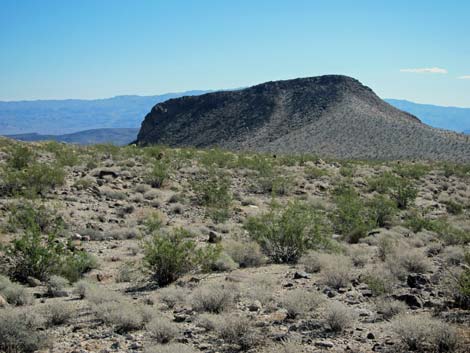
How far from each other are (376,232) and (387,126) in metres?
57.5

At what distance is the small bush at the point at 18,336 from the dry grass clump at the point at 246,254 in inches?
195

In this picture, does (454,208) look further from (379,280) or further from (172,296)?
(172,296)

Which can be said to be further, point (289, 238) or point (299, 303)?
point (289, 238)

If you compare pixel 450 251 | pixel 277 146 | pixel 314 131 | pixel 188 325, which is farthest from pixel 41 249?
pixel 314 131

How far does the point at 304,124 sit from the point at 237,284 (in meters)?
67.7

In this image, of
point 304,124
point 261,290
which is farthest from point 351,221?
point 304,124

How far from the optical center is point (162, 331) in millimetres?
5996

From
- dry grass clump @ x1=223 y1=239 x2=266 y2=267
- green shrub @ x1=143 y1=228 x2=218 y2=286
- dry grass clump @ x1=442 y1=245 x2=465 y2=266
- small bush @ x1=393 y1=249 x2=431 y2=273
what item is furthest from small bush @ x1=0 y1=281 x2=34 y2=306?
dry grass clump @ x1=442 y1=245 x2=465 y2=266

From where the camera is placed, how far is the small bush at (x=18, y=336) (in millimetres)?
5559

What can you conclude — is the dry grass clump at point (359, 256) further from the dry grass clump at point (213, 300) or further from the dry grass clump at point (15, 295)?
the dry grass clump at point (15, 295)

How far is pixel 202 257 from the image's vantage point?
30.5 ft

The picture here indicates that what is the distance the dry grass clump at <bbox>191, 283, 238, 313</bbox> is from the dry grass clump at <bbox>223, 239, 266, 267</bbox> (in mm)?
2730

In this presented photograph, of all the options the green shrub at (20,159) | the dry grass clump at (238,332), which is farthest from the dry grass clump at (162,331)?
the green shrub at (20,159)

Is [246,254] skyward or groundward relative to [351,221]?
groundward
